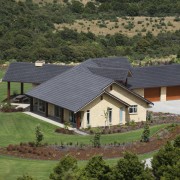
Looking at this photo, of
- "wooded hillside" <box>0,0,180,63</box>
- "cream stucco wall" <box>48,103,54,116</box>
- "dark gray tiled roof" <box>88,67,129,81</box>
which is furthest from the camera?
"wooded hillside" <box>0,0,180,63</box>

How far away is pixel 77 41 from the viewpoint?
340 feet

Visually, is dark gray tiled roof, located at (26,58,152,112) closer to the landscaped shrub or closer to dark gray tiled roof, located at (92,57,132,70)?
the landscaped shrub

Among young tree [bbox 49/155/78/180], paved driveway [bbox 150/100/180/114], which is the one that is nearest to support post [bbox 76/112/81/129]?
paved driveway [bbox 150/100/180/114]

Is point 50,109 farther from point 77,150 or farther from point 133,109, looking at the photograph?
point 77,150

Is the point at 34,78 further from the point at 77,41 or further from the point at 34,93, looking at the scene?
the point at 77,41

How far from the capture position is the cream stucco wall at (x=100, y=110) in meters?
46.9

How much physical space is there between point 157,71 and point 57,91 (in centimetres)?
1506

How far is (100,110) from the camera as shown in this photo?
4756 cm

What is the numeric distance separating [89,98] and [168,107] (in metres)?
12.4

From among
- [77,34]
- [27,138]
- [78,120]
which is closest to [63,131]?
[78,120]

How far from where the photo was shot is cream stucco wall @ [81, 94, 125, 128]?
1848 inches

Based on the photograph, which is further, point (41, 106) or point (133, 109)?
point (41, 106)

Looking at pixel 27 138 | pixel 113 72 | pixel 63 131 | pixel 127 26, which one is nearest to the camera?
pixel 27 138

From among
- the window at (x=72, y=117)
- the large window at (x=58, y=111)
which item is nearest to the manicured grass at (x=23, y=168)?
the window at (x=72, y=117)
